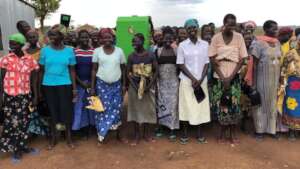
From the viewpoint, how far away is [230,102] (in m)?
4.74

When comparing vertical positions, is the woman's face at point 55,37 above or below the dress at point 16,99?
above

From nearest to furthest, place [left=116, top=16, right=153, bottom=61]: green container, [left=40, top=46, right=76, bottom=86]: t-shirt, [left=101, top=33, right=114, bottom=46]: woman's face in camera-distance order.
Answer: [left=40, top=46, right=76, bottom=86]: t-shirt < [left=101, top=33, right=114, bottom=46]: woman's face < [left=116, top=16, right=153, bottom=61]: green container

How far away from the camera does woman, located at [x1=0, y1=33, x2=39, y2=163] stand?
414 centimetres

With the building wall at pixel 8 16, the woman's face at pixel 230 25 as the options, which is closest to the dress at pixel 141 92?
the woman's face at pixel 230 25

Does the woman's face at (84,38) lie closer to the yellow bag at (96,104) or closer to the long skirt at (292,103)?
the yellow bag at (96,104)

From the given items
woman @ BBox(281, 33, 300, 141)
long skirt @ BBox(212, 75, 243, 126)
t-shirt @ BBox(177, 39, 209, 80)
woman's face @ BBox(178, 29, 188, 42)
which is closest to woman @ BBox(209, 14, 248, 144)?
long skirt @ BBox(212, 75, 243, 126)

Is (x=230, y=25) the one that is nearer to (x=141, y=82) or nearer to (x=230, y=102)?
(x=230, y=102)

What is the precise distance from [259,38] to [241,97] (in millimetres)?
971

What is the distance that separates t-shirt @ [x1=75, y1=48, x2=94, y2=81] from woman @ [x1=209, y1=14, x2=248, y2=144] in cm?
178

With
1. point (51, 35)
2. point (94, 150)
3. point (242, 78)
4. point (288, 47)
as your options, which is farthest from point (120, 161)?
point (288, 47)

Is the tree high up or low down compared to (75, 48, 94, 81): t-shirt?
up

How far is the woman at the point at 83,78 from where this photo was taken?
4.66 meters

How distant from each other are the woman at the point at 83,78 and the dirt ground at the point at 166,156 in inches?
15.6

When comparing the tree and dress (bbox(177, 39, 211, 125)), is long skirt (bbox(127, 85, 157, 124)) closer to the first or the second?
dress (bbox(177, 39, 211, 125))
